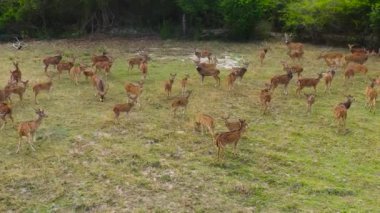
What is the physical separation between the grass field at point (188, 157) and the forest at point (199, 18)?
7.38m

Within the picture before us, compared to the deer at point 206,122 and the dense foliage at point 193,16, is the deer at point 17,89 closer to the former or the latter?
the deer at point 206,122

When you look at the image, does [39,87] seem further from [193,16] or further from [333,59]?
[193,16]

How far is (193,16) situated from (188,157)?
16.5 meters

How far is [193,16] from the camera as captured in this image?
28141 millimetres

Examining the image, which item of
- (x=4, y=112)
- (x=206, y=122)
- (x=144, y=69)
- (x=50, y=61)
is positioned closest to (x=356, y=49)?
(x=144, y=69)

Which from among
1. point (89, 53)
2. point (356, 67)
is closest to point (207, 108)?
point (356, 67)

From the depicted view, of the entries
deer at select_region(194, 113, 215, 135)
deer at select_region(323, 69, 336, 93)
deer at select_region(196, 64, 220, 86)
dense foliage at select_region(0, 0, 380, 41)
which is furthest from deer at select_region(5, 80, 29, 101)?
dense foliage at select_region(0, 0, 380, 41)

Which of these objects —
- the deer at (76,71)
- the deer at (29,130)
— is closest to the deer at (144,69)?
the deer at (76,71)

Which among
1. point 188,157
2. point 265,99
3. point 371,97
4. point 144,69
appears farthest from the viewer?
point 144,69

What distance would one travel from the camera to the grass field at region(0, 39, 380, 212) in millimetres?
10812

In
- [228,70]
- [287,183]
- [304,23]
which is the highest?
[304,23]

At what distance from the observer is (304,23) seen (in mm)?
25844

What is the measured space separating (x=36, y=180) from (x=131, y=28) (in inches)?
733

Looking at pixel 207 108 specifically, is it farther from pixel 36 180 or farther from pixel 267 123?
pixel 36 180
